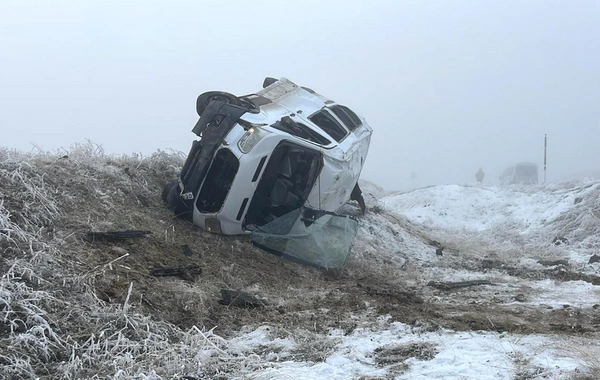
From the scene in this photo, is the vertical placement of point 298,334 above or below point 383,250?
below

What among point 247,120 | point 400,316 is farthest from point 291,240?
point 400,316

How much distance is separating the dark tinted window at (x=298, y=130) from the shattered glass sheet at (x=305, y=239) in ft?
3.74

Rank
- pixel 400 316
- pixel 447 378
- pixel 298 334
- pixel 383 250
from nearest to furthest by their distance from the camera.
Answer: pixel 447 378 → pixel 298 334 → pixel 400 316 → pixel 383 250

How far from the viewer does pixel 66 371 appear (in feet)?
11.8

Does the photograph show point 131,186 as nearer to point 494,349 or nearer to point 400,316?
point 400,316

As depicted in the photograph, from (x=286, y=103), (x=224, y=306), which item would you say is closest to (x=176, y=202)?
(x=286, y=103)

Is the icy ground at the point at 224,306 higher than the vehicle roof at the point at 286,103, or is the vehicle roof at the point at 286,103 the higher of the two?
the vehicle roof at the point at 286,103

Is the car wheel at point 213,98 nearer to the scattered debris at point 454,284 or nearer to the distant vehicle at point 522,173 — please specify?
the scattered debris at point 454,284

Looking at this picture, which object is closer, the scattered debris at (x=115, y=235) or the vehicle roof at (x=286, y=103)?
the scattered debris at (x=115, y=235)

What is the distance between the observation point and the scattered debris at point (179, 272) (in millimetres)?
5777

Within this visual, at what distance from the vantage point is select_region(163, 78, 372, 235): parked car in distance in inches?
289

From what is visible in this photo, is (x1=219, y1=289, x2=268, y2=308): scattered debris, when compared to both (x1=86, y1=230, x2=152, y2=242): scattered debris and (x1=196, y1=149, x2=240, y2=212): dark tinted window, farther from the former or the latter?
(x1=196, y1=149, x2=240, y2=212): dark tinted window

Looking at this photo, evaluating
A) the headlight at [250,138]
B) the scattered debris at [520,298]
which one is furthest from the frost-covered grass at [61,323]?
the scattered debris at [520,298]

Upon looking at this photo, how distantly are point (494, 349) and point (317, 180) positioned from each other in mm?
4150
